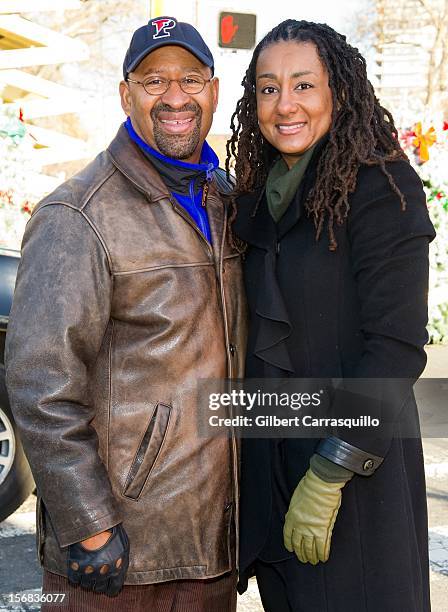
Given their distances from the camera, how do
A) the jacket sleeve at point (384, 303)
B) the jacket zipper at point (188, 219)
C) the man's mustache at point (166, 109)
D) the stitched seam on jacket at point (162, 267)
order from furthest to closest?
the man's mustache at point (166, 109), the jacket zipper at point (188, 219), the stitched seam on jacket at point (162, 267), the jacket sleeve at point (384, 303)

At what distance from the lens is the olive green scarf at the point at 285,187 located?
2.55 metres

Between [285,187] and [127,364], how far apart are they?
0.72 m

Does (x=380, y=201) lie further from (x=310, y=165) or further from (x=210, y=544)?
(x=210, y=544)

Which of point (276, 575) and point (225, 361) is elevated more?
point (225, 361)

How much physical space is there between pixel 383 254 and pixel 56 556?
132 centimetres

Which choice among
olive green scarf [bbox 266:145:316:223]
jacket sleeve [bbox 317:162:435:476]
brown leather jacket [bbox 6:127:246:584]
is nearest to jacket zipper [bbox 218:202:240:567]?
brown leather jacket [bbox 6:127:246:584]

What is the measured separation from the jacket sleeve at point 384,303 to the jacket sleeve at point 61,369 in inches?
26.6

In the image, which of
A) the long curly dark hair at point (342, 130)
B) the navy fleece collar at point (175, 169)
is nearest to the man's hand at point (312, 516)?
the long curly dark hair at point (342, 130)

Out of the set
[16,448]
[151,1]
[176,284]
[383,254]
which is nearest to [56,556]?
[176,284]

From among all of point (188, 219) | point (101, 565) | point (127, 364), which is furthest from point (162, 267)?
point (101, 565)

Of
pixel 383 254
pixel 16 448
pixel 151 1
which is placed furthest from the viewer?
pixel 151 1

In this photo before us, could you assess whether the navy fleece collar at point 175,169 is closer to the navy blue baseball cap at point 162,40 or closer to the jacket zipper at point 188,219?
the jacket zipper at point 188,219

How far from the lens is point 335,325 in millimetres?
2459

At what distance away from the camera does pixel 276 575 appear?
262 centimetres
